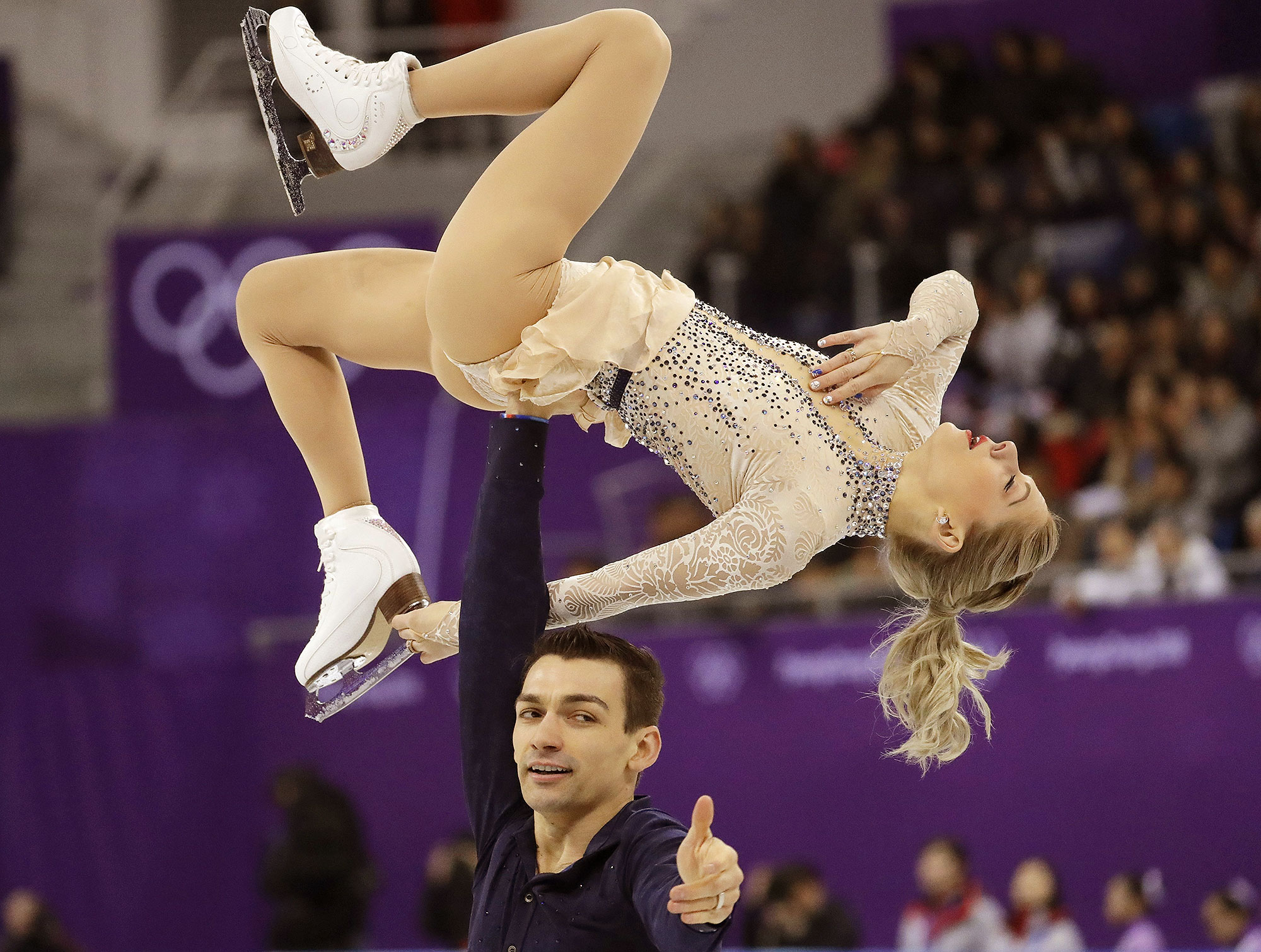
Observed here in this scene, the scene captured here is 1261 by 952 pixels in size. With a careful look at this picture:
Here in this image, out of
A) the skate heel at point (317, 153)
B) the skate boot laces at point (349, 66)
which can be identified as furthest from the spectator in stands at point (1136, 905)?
the skate boot laces at point (349, 66)

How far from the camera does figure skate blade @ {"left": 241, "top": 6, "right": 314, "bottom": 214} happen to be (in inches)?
127

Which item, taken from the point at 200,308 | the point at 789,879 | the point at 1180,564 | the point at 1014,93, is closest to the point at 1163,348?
the point at 1180,564

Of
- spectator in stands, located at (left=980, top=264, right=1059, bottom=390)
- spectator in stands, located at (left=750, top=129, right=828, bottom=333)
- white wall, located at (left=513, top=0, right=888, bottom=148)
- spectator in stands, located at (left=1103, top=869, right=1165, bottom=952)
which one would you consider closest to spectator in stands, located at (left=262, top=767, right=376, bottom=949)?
spectator in stands, located at (left=1103, top=869, right=1165, bottom=952)

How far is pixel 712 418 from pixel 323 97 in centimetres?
95

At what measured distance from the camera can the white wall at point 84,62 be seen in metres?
12.9

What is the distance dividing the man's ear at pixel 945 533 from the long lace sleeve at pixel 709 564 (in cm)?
28

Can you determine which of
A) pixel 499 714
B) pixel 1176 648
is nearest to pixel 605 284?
pixel 499 714

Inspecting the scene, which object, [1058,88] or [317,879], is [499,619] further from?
[1058,88]

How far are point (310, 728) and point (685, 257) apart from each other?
165 inches

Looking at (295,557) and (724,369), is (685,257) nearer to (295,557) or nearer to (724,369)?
(295,557)

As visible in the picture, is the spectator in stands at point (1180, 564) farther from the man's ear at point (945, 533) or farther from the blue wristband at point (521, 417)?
the blue wristband at point (521, 417)

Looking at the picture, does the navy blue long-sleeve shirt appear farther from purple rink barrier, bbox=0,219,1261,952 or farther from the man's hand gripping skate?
purple rink barrier, bbox=0,219,1261,952

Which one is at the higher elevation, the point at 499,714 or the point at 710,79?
the point at 710,79

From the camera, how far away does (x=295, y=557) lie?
894cm
